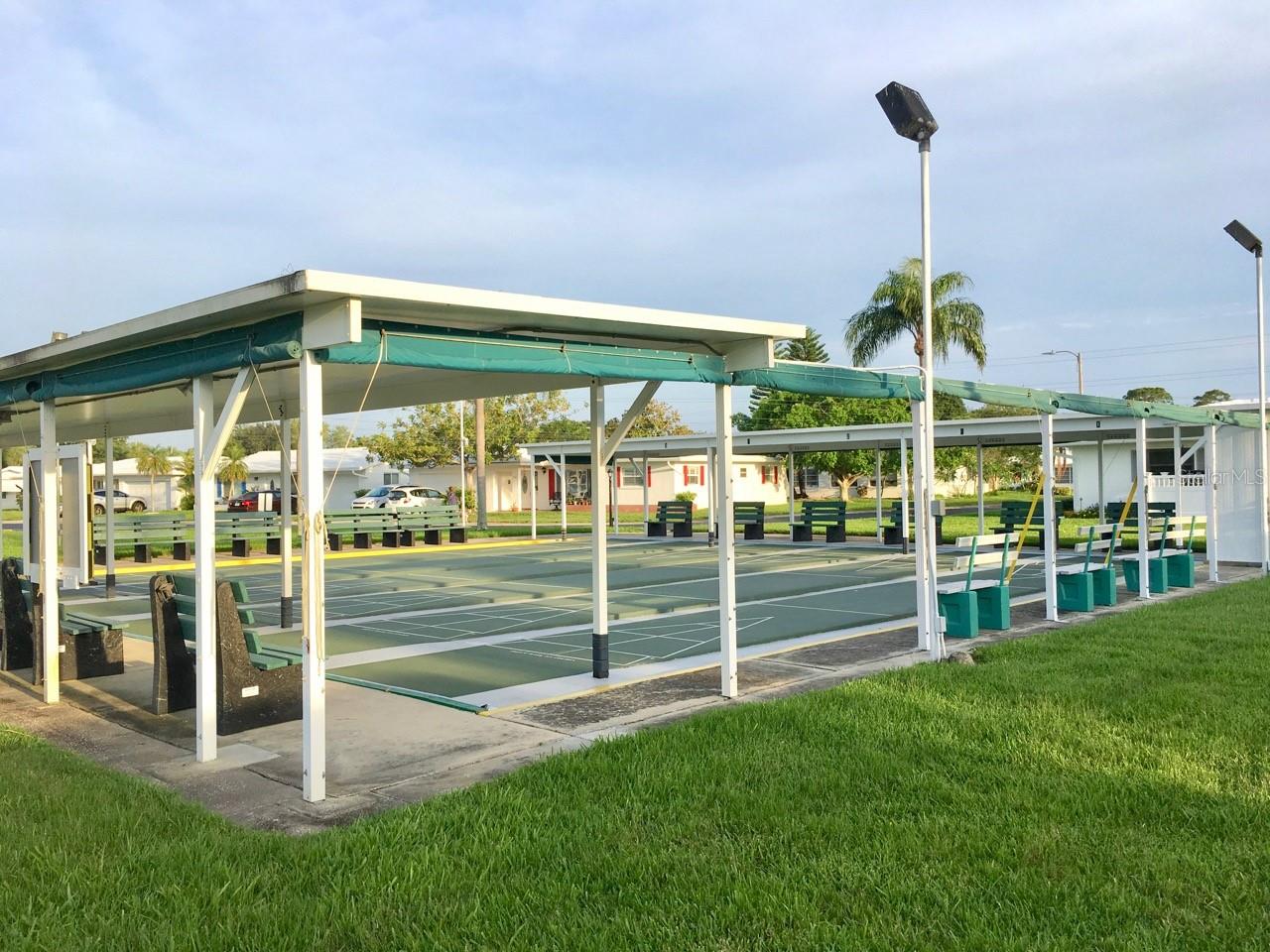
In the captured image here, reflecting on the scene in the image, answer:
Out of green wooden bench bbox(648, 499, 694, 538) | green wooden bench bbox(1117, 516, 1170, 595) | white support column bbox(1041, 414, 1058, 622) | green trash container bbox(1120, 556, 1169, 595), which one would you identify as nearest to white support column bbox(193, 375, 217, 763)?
white support column bbox(1041, 414, 1058, 622)

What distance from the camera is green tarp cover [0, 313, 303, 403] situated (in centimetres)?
579

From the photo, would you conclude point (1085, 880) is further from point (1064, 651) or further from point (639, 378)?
point (1064, 651)

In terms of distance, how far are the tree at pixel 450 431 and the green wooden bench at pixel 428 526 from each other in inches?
914

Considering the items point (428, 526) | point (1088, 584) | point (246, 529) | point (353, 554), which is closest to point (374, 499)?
point (428, 526)

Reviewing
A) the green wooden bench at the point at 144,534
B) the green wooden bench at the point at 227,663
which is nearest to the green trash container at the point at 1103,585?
the green wooden bench at the point at 227,663

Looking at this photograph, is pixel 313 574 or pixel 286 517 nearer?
pixel 313 574

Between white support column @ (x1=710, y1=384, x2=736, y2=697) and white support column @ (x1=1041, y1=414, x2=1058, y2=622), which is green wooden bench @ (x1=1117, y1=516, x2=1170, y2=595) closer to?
white support column @ (x1=1041, y1=414, x2=1058, y2=622)

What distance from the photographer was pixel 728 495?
7.85 metres

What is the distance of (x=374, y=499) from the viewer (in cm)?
4381

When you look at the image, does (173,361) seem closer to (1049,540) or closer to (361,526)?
(1049,540)

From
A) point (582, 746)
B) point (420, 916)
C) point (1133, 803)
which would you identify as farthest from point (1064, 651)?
point (420, 916)

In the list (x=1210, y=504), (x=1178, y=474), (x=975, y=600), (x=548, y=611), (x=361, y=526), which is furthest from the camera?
(x=361, y=526)

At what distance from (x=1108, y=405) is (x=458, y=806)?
10.6 meters

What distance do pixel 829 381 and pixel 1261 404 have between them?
1028cm
